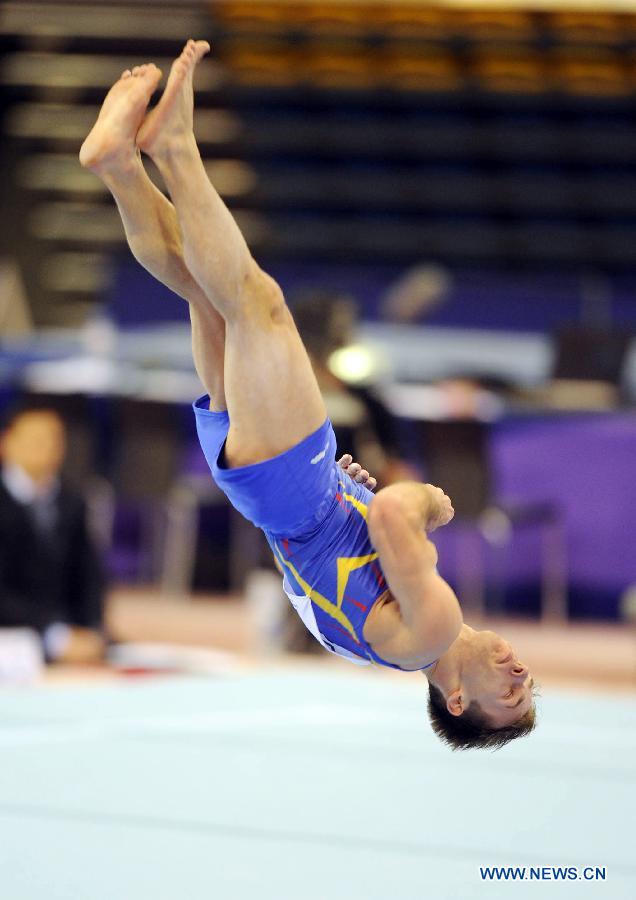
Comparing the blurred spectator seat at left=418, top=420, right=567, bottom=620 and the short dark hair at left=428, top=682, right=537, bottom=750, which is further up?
the short dark hair at left=428, top=682, right=537, bottom=750

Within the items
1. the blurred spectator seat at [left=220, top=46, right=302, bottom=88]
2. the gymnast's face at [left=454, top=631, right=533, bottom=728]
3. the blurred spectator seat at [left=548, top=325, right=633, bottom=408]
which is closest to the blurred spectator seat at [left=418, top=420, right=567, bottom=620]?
the blurred spectator seat at [left=548, top=325, right=633, bottom=408]

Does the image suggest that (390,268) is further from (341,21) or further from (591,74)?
(591,74)

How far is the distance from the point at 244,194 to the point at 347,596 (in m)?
8.96

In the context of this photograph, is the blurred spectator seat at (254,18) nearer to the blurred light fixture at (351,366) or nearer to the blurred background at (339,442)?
the blurred background at (339,442)

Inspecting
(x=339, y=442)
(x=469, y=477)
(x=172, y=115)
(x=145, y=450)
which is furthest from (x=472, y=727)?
(x=145, y=450)

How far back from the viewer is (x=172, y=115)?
2904 millimetres

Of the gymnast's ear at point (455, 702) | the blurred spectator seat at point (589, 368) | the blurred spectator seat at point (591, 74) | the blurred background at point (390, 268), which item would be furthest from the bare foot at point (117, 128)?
the blurred spectator seat at point (591, 74)

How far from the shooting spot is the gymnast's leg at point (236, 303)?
287 cm

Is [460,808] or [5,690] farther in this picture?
[5,690]

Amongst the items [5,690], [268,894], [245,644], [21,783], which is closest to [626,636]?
[245,644]

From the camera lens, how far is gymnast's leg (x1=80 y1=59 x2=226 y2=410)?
2.92 meters

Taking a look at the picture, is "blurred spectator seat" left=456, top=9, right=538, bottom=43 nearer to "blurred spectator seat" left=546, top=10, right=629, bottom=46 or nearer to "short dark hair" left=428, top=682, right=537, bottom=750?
"blurred spectator seat" left=546, top=10, right=629, bottom=46

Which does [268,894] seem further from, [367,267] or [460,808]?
[367,267]

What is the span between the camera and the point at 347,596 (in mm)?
3068
